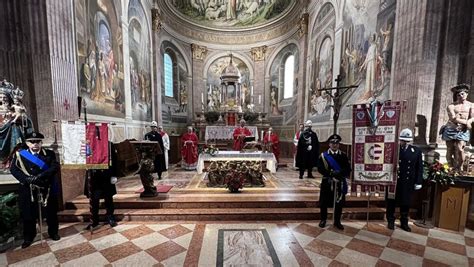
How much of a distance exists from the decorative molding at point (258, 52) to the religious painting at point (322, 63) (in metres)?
4.03

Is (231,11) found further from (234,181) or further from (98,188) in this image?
(98,188)

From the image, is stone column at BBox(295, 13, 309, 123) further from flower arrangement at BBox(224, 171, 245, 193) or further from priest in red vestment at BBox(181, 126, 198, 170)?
flower arrangement at BBox(224, 171, 245, 193)

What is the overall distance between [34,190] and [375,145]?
6.53m

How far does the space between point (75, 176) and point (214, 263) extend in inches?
172

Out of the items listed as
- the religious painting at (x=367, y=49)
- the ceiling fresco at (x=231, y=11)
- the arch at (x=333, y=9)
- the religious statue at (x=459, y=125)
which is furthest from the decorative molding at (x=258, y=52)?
the religious statue at (x=459, y=125)

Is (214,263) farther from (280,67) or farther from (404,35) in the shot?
(280,67)

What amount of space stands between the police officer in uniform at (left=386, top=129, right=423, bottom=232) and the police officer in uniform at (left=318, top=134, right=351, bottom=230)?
109 centimetres

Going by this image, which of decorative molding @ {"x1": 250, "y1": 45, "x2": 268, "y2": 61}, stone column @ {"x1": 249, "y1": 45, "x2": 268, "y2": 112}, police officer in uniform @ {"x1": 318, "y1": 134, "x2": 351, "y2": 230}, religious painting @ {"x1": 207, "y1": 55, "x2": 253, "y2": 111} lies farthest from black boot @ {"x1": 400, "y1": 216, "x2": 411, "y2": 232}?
decorative molding @ {"x1": 250, "y1": 45, "x2": 268, "y2": 61}

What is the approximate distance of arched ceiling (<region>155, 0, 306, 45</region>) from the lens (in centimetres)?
1252

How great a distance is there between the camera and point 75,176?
5000 millimetres

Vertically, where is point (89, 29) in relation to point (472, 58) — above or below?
above

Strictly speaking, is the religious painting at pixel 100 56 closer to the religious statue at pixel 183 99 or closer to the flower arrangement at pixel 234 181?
the flower arrangement at pixel 234 181

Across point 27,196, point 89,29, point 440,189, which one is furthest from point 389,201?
point 89,29

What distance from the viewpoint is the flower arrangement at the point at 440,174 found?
406 centimetres
